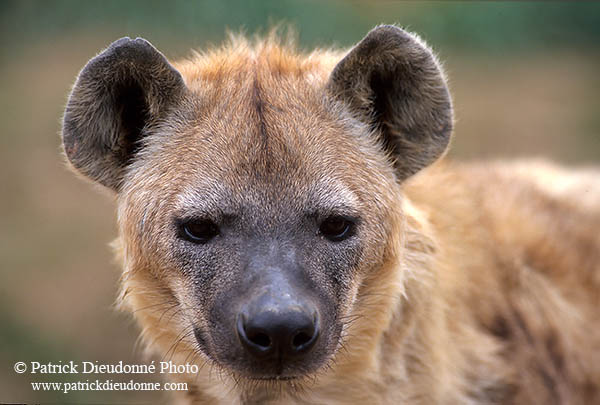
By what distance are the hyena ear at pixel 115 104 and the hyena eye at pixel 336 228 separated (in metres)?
0.60

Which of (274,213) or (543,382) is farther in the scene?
(543,382)

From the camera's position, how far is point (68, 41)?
653 centimetres

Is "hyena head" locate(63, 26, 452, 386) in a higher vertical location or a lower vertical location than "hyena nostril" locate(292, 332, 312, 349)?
higher

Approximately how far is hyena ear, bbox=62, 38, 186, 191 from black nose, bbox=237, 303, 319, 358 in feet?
2.33

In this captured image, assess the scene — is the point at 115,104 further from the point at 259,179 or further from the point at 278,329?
the point at 278,329

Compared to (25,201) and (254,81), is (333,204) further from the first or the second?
(25,201)

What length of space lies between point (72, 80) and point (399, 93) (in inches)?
199

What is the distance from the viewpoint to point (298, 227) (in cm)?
201

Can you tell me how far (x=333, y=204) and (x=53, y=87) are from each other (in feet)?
17.9

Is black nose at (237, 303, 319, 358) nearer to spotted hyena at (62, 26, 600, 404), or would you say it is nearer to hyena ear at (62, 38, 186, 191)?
spotted hyena at (62, 26, 600, 404)

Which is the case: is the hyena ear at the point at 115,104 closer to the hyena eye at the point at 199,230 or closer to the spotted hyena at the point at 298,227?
the spotted hyena at the point at 298,227

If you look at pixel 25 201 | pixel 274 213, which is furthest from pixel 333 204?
pixel 25 201

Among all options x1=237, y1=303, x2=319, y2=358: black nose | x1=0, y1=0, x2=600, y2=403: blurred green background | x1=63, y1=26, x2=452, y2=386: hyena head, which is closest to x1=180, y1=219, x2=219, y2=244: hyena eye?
x1=63, y1=26, x2=452, y2=386: hyena head

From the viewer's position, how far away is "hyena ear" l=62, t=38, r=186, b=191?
2.07 m
